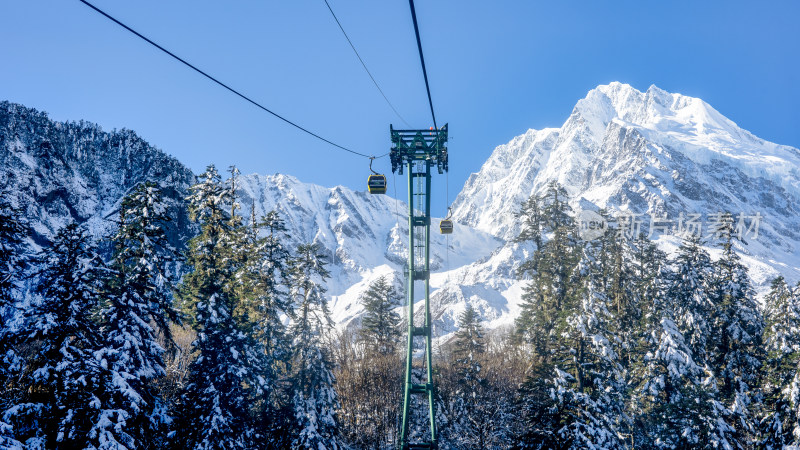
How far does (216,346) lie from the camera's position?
21.0 metres

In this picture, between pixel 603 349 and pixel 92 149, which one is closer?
pixel 603 349

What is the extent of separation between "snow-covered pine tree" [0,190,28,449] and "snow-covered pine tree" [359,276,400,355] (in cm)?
2744

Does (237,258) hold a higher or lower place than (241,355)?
higher

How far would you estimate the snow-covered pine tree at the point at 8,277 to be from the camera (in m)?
14.6

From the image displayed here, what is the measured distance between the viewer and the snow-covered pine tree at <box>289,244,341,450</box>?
24.2 m

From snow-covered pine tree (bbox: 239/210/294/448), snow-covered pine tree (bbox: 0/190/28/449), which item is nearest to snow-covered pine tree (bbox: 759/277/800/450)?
snow-covered pine tree (bbox: 239/210/294/448)

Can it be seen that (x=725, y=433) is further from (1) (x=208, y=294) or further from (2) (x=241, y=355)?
(1) (x=208, y=294)

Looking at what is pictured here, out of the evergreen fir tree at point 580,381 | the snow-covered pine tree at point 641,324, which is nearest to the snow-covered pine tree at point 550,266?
the evergreen fir tree at point 580,381

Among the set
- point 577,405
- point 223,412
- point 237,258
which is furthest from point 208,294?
point 577,405

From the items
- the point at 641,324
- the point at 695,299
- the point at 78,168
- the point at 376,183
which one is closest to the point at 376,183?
the point at 376,183

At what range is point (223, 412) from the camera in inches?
799

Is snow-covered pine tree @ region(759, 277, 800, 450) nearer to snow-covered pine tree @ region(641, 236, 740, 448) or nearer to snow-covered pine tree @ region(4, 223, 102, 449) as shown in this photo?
snow-covered pine tree @ region(641, 236, 740, 448)

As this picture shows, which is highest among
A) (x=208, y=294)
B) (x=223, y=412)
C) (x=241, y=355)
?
(x=208, y=294)

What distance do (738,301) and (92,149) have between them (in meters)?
165
